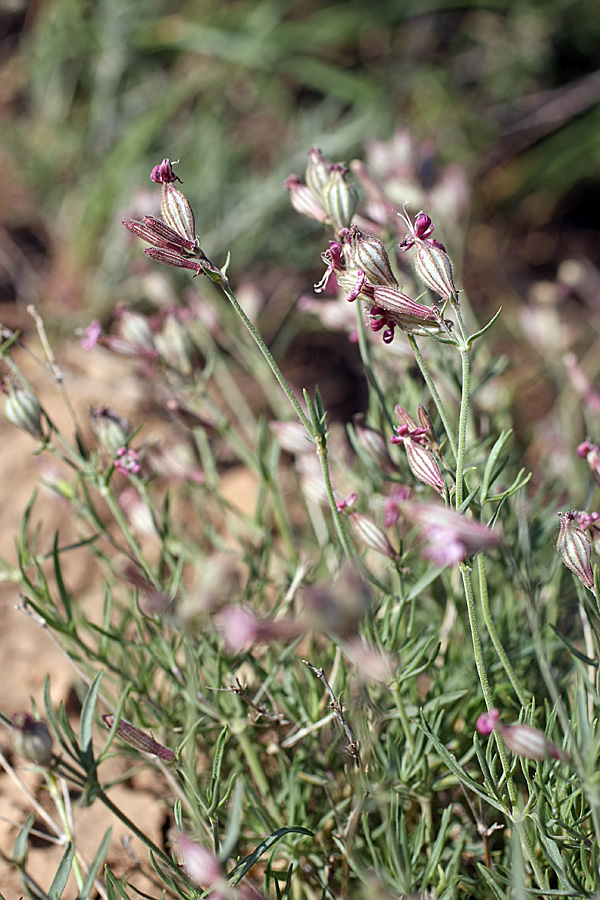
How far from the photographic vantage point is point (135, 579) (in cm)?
108

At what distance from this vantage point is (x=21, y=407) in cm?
110

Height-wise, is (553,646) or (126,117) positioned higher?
(126,117)

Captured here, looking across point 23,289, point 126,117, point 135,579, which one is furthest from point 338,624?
point 126,117

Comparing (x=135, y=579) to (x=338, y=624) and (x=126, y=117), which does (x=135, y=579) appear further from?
(x=126, y=117)

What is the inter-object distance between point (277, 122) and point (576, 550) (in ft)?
8.93

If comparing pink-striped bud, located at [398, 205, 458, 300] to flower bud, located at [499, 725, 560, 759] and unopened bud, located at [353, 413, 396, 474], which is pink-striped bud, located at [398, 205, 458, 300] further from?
flower bud, located at [499, 725, 560, 759]

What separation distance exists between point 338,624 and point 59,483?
0.69 metres

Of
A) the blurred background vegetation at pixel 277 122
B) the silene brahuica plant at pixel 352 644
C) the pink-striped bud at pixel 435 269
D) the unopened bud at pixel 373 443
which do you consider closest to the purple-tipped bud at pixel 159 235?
the silene brahuica plant at pixel 352 644

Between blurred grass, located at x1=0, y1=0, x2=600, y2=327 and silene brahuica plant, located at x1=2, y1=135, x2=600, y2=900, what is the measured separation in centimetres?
104

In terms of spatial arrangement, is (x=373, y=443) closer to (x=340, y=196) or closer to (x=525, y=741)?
(x=340, y=196)

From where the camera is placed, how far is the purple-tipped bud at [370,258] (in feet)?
2.94

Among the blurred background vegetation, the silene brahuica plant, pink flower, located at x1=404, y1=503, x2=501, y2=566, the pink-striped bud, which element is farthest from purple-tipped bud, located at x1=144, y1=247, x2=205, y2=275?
the blurred background vegetation

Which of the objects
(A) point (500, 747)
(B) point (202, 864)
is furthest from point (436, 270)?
(B) point (202, 864)

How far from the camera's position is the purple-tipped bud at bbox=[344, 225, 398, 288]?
895 millimetres
